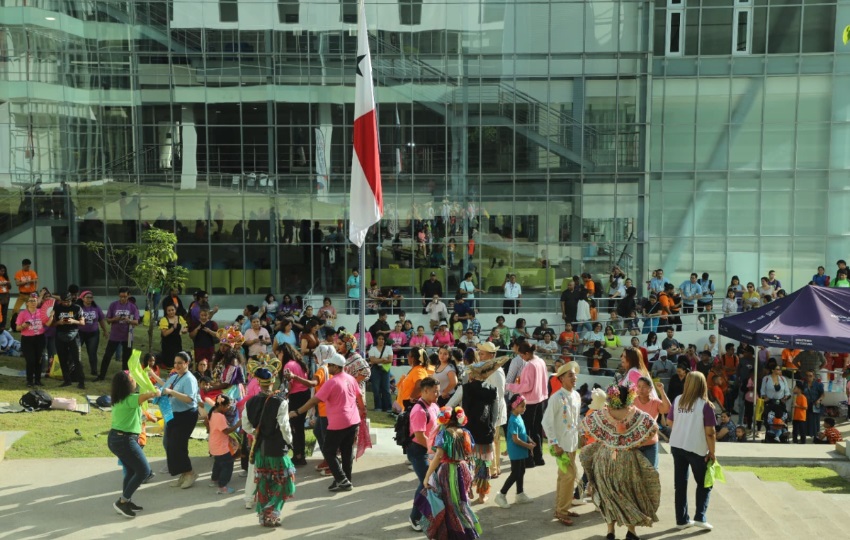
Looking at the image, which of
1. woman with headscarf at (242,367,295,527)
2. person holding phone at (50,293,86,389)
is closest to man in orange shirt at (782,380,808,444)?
woman with headscarf at (242,367,295,527)

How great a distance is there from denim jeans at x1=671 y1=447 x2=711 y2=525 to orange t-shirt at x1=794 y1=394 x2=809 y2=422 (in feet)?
32.2

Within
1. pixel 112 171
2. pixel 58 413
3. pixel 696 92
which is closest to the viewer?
pixel 58 413

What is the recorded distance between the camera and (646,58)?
29.2 meters

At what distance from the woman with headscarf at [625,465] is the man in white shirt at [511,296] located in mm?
18106

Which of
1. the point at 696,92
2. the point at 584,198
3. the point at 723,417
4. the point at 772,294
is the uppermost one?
the point at 696,92

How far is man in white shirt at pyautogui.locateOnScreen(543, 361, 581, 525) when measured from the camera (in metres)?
9.33

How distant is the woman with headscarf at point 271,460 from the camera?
9094 mm

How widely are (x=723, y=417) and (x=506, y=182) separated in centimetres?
1307

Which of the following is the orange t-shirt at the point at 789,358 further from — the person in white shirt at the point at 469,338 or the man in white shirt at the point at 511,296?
the man in white shirt at the point at 511,296

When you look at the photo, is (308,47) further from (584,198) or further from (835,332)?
(835,332)

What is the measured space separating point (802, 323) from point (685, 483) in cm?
915

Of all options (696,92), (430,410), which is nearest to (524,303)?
(696,92)

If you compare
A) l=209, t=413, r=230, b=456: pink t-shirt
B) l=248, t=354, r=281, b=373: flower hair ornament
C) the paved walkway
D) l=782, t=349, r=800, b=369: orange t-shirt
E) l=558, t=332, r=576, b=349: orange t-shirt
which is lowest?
l=782, t=349, r=800, b=369: orange t-shirt

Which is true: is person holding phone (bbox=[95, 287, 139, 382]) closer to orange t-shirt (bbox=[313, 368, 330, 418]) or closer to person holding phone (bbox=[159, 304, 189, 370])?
person holding phone (bbox=[159, 304, 189, 370])
